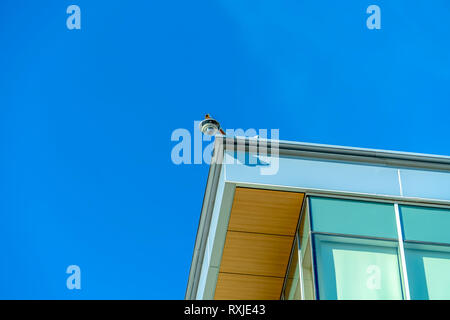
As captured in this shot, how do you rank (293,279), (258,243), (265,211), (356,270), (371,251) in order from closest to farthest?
(356,270)
(371,251)
(265,211)
(293,279)
(258,243)

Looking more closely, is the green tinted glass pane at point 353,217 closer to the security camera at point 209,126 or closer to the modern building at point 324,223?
the modern building at point 324,223

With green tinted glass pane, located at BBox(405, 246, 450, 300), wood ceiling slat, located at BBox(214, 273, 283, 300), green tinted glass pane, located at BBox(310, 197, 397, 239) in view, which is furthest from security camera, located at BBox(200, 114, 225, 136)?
green tinted glass pane, located at BBox(405, 246, 450, 300)

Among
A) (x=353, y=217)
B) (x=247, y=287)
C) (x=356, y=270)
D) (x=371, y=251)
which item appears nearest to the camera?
(x=356, y=270)

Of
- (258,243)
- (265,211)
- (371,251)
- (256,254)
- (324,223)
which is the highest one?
(265,211)

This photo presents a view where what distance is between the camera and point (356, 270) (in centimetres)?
1399

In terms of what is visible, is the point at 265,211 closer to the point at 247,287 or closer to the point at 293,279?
the point at 293,279

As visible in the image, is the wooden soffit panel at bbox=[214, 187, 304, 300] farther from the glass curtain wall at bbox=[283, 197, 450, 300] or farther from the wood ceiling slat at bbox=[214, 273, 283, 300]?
the glass curtain wall at bbox=[283, 197, 450, 300]

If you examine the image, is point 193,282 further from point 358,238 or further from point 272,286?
point 358,238

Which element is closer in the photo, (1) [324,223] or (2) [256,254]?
(1) [324,223]

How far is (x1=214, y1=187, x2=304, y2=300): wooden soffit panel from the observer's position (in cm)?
1487

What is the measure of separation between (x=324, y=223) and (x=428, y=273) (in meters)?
1.99

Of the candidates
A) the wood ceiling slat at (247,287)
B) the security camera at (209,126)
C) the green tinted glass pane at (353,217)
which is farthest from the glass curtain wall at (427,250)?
the security camera at (209,126)

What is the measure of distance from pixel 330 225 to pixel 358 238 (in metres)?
0.54

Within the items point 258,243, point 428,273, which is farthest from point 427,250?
point 258,243
